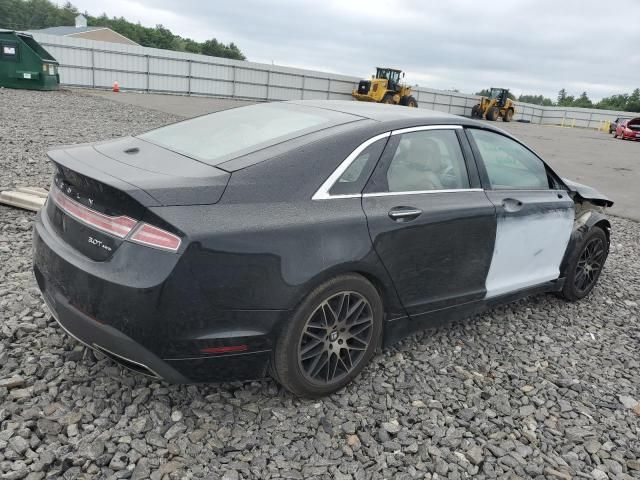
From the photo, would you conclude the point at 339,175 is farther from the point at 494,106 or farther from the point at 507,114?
the point at 507,114

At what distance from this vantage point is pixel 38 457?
6.97 feet

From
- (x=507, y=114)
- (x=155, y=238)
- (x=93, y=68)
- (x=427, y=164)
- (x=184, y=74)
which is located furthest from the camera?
(x=507, y=114)

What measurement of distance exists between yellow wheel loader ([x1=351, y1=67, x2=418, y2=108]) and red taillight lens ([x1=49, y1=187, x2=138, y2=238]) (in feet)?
89.1

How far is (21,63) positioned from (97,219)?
19.3 metres

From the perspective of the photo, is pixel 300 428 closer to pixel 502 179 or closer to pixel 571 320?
pixel 502 179

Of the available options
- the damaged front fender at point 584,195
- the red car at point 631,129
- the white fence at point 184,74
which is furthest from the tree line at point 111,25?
the damaged front fender at point 584,195

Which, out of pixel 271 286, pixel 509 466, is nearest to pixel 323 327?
pixel 271 286

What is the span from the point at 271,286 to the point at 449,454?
1200 mm

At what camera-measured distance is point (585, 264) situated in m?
4.47

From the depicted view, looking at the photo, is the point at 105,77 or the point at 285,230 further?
the point at 105,77

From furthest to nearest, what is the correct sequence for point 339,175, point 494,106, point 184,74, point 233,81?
point 494,106 < point 233,81 < point 184,74 < point 339,175

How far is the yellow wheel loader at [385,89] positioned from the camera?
2902 cm

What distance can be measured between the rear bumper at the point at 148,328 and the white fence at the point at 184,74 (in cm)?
2532

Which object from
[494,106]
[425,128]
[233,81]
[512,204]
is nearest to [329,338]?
[425,128]
